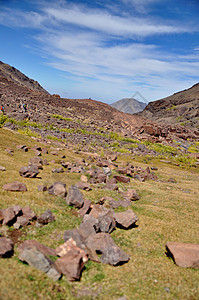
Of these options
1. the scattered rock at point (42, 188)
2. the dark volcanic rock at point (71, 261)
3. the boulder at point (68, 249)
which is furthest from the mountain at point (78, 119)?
the dark volcanic rock at point (71, 261)

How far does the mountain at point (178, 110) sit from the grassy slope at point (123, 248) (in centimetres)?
9039

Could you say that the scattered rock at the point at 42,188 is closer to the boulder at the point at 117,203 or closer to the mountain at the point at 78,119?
the boulder at the point at 117,203

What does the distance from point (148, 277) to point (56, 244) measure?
3.56m

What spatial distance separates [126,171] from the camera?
20.8 metres

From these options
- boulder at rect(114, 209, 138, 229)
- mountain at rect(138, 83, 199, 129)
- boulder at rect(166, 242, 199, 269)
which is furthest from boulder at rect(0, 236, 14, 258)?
mountain at rect(138, 83, 199, 129)

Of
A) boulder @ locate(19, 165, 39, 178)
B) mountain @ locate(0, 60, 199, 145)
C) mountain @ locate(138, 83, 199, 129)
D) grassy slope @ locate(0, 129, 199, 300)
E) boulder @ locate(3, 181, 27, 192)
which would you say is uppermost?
mountain @ locate(138, 83, 199, 129)

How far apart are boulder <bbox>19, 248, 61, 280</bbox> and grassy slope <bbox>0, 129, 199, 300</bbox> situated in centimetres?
15

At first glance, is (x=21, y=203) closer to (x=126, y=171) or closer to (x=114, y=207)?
(x=114, y=207)

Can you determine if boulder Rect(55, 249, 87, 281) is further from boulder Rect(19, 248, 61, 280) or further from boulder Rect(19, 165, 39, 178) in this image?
boulder Rect(19, 165, 39, 178)

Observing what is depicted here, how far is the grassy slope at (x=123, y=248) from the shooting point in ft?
19.5

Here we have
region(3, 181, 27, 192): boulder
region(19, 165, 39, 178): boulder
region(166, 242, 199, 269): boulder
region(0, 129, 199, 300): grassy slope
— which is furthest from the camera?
region(19, 165, 39, 178): boulder

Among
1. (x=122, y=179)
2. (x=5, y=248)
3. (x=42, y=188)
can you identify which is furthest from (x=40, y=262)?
(x=122, y=179)

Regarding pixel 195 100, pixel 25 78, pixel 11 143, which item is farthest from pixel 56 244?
pixel 195 100

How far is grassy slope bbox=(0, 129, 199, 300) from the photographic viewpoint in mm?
5934
